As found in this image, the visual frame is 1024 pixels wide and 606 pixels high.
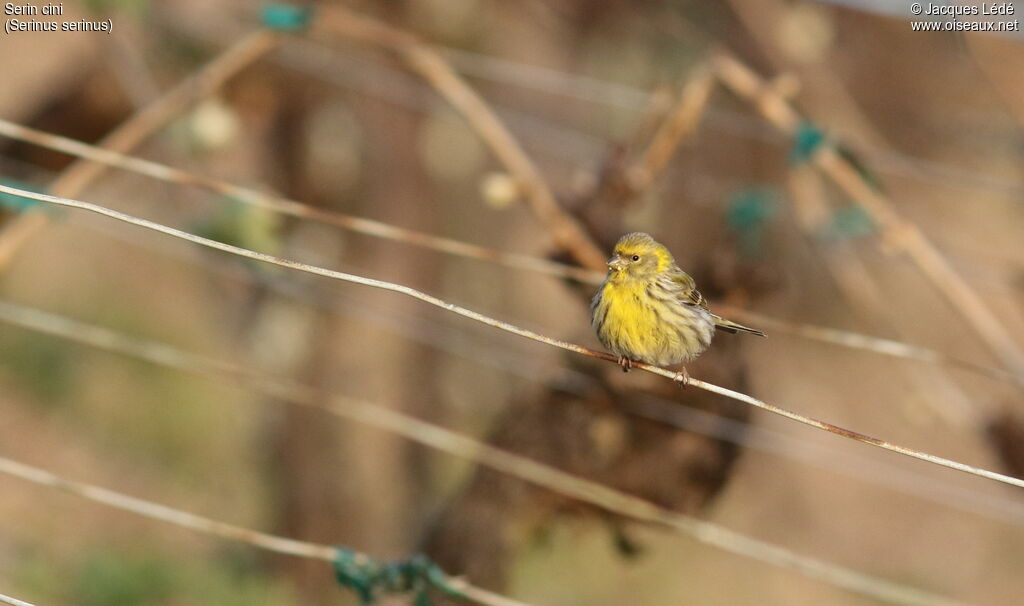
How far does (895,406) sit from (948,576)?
105 cm

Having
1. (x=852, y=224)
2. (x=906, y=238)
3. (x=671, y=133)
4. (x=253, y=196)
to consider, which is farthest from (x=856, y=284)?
(x=253, y=196)

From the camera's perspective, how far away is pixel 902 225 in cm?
321

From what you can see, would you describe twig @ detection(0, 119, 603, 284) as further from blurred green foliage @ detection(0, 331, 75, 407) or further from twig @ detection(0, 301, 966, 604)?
blurred green foliage @ detection(0, 331, 75, 407)

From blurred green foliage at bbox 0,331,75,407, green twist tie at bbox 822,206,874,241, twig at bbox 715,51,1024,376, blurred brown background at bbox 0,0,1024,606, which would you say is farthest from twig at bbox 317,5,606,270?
blurred green foliage at bbox 0,331,75,407

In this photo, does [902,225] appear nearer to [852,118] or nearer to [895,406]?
[852,118]

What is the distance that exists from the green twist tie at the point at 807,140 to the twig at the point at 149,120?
1711mm

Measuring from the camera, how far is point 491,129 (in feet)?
11.1

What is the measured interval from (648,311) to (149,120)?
71.1 inches

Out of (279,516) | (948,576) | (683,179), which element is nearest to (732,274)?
(683,179)

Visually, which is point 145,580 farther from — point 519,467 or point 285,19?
point 285,19

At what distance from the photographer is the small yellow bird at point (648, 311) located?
2459 millimetres

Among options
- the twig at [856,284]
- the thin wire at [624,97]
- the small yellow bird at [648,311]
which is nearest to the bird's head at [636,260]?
the small yellow bird at [648,311]

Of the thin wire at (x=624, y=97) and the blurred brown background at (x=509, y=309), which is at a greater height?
the thin wire at (x=624, y=97)

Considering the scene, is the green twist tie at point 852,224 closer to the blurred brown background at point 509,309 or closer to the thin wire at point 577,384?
the blurred brown background at point 509,309
